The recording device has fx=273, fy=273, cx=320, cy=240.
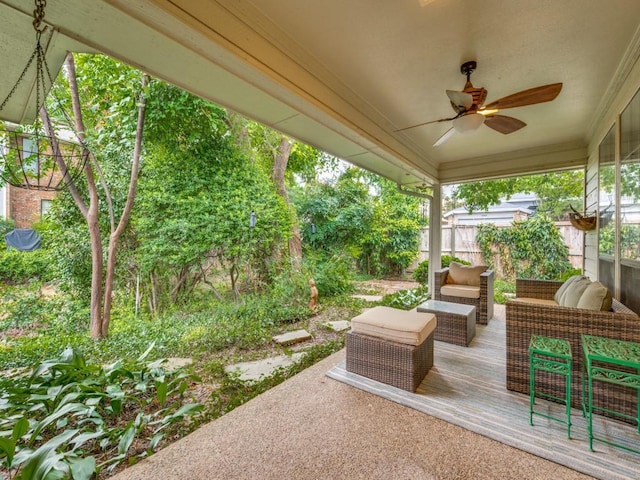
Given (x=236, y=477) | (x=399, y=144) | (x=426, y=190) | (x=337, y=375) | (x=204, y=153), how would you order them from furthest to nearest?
(x=426, y=190), (x=204, y=153), (x=399, y=144), (x=337, y=375), (x=236, y=477)

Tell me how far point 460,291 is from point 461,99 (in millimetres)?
2727

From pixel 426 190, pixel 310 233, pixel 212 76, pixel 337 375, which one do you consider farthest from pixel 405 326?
pixel 310 233

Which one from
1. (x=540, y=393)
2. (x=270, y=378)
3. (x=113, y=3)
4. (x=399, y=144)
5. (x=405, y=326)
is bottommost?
(x=270, y=378)

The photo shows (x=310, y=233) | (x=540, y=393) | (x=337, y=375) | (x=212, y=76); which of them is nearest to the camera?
(x=212, y=76)

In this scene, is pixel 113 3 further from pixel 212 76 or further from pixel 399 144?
pixel 399 144

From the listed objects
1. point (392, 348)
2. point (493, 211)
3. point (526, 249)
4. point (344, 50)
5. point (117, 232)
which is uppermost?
point (344, 50)

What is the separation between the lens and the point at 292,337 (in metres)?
3.57

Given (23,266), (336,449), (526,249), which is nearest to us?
(336,449)

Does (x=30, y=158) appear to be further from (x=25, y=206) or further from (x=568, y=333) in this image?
(x=568, y=333)

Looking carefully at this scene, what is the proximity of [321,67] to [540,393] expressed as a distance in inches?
119

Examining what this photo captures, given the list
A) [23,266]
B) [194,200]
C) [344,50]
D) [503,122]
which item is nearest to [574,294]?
[503,122]

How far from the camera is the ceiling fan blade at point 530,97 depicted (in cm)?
204

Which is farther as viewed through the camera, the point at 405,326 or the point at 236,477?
the point at 405,326

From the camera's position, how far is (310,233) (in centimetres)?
739
